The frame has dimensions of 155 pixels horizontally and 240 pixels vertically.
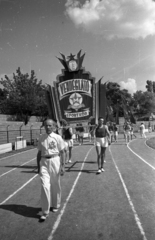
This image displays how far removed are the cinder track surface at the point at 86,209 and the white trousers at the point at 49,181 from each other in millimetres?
270

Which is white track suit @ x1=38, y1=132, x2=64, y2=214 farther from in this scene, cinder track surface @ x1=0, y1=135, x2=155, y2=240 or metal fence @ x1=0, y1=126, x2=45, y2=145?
metal fence @ x1=0, y1=126, x2=45, y2=145

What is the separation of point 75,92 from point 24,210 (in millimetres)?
4143

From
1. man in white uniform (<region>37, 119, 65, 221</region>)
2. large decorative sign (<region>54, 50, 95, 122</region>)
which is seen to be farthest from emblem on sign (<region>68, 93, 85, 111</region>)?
man in white uniform (<region>37, 119, 65, 221</region>)

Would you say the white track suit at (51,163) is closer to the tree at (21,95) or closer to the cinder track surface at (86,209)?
the cinder track surface at (86,209)

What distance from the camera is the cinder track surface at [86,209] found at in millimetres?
3566

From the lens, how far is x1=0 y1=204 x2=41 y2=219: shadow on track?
442 centimetres

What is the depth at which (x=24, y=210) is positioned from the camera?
4.66 meters

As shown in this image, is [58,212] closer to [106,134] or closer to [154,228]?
[154,228]

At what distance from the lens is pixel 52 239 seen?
338 centimetres

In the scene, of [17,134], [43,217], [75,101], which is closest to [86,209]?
[43,217]

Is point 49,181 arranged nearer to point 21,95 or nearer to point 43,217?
point 43,217

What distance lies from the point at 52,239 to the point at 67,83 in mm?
5240

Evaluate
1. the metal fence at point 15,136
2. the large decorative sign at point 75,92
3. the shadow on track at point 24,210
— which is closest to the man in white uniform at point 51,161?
the shadow on track at point 24,210

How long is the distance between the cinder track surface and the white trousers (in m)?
0.27
